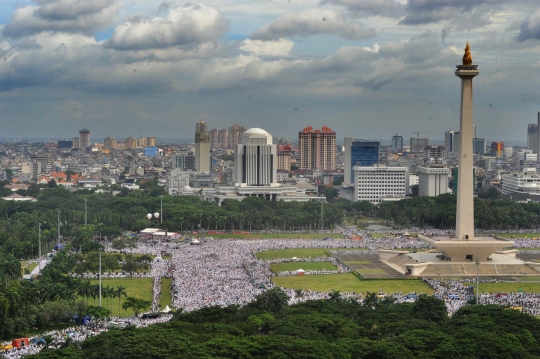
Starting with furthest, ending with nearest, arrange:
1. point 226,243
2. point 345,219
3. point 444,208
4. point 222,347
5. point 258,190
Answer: point 258,190 → point 345,219 → point 444,208 → point 226,243 → point 222,347

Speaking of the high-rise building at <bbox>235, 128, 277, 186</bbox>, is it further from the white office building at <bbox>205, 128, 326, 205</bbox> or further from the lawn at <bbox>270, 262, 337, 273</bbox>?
the lawn at <bbox>270, 262, 337, 273</bbox>

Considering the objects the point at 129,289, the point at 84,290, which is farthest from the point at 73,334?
the point at 129,289

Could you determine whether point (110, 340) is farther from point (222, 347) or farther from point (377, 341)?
point (377, 341)

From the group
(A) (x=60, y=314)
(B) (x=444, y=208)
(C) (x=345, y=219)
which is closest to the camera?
(A) (x=60, y=314)

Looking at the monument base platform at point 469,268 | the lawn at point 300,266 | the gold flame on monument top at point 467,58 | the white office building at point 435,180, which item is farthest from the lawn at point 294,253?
the white office building at point 435,180

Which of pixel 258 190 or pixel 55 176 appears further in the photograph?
pixel 55 176

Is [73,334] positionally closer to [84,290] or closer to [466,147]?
[84,290]

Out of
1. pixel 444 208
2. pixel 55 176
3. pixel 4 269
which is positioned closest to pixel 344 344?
pixel 4 269
